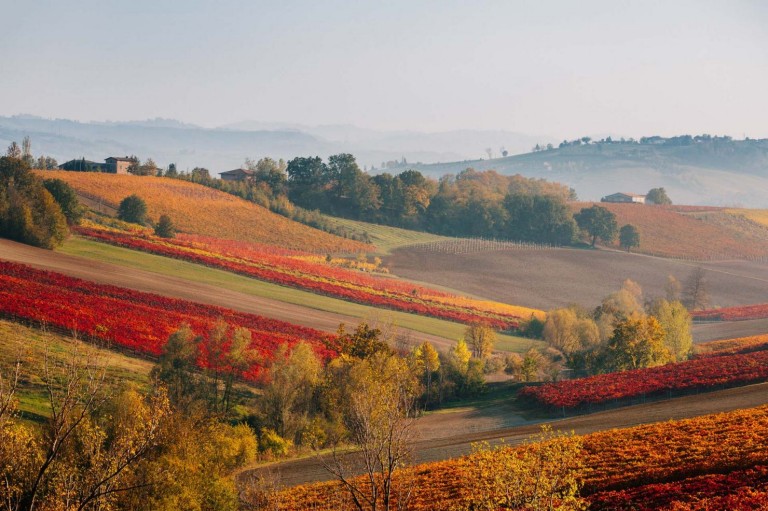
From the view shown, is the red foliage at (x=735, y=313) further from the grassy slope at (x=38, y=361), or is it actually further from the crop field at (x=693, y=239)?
the grassy slope at (x=38, y=361)

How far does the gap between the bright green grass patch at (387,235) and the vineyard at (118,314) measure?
78201mm

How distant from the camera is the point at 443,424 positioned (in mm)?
56594

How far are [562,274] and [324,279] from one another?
5356cm

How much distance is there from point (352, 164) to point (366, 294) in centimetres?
9042

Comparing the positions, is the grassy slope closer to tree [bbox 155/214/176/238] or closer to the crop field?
tree [bbox 155/214/176/238]

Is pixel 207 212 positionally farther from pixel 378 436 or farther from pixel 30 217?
pixel 378 436

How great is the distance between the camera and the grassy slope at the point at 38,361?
4614 centimetres

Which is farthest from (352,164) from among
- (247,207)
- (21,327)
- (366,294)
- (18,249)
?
(21,327)

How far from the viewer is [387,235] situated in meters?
167

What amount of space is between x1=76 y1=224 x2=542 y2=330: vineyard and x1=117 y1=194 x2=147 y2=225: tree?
942cm

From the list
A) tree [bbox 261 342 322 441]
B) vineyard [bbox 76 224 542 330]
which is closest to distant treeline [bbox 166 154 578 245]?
vineyard [bbox 76 224 542 330]

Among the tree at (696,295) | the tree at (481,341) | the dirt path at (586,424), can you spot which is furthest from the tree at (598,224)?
the dirt path at (586,424)

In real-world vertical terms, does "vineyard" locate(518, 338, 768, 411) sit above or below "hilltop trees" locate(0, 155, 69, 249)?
below

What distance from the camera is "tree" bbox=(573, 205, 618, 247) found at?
177m
